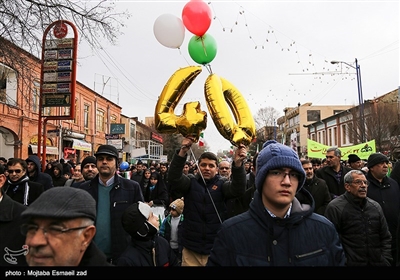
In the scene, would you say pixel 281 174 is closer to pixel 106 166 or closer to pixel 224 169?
pixel 106 166

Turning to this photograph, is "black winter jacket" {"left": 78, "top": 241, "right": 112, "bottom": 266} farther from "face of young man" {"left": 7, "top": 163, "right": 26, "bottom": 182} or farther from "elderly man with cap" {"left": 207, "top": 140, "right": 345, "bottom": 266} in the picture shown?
"face of young man" {"left": 7, "top": 163, "right": 26, "bottom": 182}

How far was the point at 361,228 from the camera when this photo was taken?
344cm

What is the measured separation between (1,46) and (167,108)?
17.2 ft

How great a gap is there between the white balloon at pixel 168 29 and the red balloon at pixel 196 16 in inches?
4.0

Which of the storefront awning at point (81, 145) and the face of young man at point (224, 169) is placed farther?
the storefront awning at point (81, 145)

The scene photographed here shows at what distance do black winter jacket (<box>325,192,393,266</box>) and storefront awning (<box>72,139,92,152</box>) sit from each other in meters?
23.5

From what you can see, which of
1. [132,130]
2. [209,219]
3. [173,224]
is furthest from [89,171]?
[132,130]

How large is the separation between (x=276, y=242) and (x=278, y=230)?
6 cm

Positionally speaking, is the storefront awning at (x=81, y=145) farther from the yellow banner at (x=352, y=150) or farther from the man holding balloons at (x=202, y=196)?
the man holding balloons at (x=202, y=196)

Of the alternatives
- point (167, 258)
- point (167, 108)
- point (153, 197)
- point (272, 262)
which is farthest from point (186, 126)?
point (153, 197)

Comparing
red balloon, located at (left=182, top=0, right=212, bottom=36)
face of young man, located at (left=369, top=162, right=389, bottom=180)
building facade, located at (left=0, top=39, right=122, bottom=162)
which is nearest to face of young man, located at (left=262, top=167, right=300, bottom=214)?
red balloon, located at (left=182, top=0, right=212, bottom=36)

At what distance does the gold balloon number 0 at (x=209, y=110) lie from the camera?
344cm

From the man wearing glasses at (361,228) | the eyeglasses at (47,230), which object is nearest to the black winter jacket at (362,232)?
the man wearing glasses at (361,228)

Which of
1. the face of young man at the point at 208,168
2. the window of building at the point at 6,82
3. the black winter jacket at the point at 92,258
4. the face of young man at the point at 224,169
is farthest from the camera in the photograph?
the window of building at the point at 6,82
